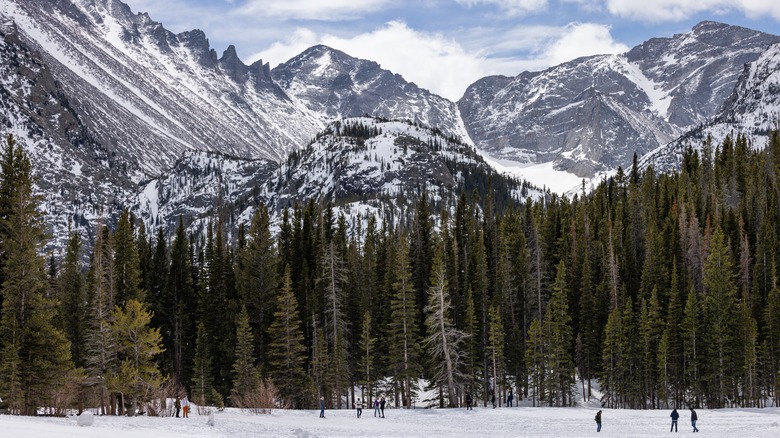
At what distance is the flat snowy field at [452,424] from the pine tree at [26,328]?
622 cm

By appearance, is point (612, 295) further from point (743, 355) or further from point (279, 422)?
A: point (279, 422)

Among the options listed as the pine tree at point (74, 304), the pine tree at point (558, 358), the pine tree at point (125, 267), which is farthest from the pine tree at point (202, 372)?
the pine tree at point (558, 358)

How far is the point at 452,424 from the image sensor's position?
51.8 metres

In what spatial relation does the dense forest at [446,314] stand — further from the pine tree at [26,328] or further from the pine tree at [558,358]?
the pine tree at [26,328]

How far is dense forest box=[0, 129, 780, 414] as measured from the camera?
71812 millimetres

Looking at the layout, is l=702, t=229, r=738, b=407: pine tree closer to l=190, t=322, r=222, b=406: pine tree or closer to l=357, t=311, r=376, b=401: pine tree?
l=357, t=311, r=376, b=401: pine tree

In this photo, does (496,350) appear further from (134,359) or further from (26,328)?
(26,328)

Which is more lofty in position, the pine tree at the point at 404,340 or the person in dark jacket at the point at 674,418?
the pine tree at the point at 404,340

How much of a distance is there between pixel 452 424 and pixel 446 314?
2289 cm

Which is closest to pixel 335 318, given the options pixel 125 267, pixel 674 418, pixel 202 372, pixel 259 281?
pixel 259 281

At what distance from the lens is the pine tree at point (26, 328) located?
44031 millimetres

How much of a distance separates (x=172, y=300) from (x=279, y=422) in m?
46.1

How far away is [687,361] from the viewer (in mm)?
76938

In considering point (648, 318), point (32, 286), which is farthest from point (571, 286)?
point (32, 286)
